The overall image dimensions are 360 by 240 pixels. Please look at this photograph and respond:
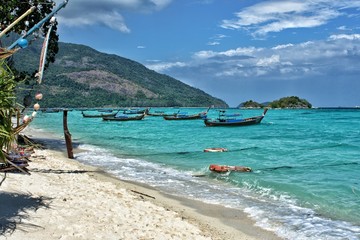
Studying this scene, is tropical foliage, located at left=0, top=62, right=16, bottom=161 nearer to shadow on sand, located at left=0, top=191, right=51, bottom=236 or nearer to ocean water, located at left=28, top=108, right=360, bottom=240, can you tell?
shadow on sand, located at left=0, top=191, right=51, bottom=236

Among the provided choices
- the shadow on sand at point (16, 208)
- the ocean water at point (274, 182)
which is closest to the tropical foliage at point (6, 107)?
the shadow on sand at point (16, 208)

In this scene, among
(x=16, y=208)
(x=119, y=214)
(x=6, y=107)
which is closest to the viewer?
(x=6, y=107)

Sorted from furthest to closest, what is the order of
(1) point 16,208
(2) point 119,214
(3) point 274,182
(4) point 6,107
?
(3) point 274,182
(2) point 119,214
(1) point 16,208
(4) point 6,107

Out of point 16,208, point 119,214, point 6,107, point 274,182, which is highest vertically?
point 6,107

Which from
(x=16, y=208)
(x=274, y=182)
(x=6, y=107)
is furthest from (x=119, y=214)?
(x=274, y=182)

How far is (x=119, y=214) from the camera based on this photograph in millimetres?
8383

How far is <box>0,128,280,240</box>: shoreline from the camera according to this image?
22.5 feet

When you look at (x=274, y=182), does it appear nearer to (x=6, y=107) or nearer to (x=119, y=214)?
(x=119, y=214)

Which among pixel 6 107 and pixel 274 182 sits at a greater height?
pixel 6 107

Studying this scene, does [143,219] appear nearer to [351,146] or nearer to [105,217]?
[105,217]

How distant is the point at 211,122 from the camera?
54.2 m

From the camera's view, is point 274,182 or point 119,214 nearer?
A: point 119,214

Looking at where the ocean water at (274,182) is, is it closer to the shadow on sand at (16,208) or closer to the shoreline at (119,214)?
the shoreline at (119,214)

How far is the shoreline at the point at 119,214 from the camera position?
22.5ft
